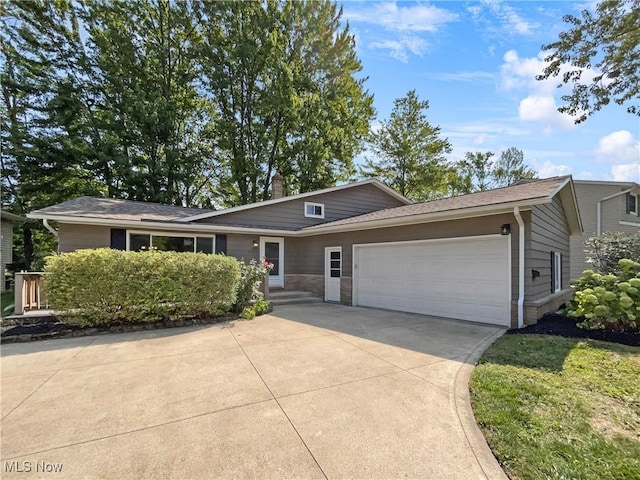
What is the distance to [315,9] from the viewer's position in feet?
58.2

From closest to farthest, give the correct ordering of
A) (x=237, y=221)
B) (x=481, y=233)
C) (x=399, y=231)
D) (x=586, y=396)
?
(x=586, y=396) → (x=481, y=233) → (x=399, y=231) → (x=237, y=221)

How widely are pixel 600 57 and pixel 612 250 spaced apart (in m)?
5.27

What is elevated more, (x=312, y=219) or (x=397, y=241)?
(x=312, y=219)

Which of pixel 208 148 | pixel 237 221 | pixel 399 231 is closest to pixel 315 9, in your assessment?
pixel 208 148

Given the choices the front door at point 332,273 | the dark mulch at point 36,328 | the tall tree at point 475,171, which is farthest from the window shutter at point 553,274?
the tall tree at point 475,171

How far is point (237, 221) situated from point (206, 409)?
8.44 meters

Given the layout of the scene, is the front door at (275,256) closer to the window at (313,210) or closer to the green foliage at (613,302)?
the window at (313,210)

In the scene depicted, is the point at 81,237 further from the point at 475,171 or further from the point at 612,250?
the point at 475,171

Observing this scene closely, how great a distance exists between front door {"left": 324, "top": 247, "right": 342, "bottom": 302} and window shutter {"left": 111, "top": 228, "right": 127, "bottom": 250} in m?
6.52

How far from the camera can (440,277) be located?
7.91m

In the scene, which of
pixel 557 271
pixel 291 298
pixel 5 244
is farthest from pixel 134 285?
pixel 5 244

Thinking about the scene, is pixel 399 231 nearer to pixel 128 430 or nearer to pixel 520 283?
pixel 520 283

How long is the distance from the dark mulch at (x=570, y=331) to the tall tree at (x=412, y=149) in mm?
15992

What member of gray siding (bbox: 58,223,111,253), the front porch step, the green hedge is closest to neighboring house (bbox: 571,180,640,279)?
the front porch step
